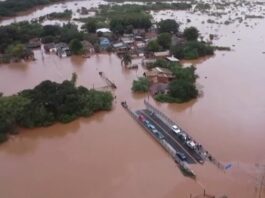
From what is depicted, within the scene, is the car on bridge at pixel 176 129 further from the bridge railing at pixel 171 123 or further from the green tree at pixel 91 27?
the green tree at pixel 91 27

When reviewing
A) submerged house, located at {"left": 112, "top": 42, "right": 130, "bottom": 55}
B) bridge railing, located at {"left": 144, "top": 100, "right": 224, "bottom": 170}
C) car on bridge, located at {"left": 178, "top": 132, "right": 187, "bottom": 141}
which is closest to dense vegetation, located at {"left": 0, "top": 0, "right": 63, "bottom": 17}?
submerged house, located at {"left": 112, "top": 42, "right": 130, "bottom": 55}

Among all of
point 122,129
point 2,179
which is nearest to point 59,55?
point 122,129

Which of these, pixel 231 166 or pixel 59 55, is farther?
pixel 59 55

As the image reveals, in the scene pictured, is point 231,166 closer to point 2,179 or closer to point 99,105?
point 99,105

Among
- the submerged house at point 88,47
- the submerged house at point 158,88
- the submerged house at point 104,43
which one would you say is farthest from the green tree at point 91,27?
the submerged house at point 158,88

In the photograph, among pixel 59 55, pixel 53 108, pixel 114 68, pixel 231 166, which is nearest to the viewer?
pixel 231 166

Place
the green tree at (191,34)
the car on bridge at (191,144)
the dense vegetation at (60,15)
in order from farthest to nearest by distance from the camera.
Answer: the dense vegetation at (60,15)
the green tree at (191,34)
the car on bridge at (191,144)

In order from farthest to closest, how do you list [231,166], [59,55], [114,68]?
[59,55]
[114,68]
[231,166]
